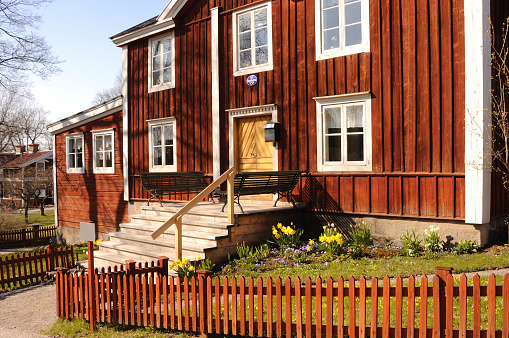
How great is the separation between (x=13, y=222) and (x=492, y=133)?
994 inches

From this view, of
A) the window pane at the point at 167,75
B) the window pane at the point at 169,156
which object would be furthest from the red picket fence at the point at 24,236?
the window pane at the point at 167,75

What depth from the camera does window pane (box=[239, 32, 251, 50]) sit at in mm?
12830

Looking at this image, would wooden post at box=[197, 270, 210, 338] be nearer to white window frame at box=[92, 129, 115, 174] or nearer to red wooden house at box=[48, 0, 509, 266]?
red wooden house at box=[48, 0, 509, 266]

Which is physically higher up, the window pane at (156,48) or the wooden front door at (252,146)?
the window pane at (156,48)

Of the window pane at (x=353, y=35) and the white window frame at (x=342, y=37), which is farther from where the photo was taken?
the window pane at (x=353, y=35)

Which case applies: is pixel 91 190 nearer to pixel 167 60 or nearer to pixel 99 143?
pixel 99 143

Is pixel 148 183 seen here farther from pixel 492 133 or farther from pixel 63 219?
pixel 63 219

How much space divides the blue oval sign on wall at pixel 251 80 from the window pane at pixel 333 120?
7.72 ft

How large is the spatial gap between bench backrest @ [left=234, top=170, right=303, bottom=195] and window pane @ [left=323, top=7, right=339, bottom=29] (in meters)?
3.56

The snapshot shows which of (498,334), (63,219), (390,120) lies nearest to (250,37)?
(390,120)

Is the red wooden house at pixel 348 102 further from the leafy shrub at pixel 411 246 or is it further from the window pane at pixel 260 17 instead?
the leafy shrub at pixel 411 246

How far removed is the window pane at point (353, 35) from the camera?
10.7m

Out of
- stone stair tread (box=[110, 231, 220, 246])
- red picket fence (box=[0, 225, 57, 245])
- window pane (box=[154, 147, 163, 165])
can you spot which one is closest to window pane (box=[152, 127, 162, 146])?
window pane (box=[154, 147, 163, 165])

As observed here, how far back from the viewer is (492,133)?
9430 millimetres
